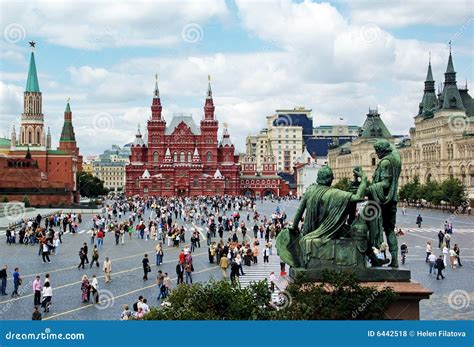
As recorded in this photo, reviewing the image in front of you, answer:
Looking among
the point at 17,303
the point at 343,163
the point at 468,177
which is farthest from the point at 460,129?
the point at 17,303

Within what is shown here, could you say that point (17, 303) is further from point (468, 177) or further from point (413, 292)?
point (468, 177)

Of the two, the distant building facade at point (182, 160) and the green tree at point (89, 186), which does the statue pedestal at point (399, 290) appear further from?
the distant building facade at point (182, 160)

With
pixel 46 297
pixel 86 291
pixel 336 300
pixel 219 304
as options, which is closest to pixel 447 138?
pixel 86 291

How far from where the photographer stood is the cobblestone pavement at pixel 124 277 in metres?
16.9

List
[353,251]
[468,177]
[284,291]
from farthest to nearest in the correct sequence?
[468,177]
[353,251]
[284,291]

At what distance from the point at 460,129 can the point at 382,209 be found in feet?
241

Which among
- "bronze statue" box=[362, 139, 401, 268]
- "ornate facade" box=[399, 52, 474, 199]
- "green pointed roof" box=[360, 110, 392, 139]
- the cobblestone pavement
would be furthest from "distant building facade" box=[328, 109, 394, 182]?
"bronze statue" box=[362, 139, 401, 268]

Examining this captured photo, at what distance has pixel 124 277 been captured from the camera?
22750mm

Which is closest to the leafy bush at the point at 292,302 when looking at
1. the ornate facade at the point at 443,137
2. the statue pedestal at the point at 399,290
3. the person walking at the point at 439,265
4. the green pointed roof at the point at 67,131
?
the statue pedestal at the point at 399,290

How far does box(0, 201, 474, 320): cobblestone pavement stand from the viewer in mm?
16875

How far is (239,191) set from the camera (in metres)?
123

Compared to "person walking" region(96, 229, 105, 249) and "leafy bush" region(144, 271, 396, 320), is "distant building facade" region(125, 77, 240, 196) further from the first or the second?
"leafy bush" region(144, 271, 396, 320)

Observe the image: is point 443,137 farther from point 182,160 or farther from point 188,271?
point 188,271

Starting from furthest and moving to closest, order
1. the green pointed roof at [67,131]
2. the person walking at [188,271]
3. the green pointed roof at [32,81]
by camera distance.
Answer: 1. the green pointed roof at [67,131]
2. the green pointed roof at [32,81]
3. the person walking at [188,271]
